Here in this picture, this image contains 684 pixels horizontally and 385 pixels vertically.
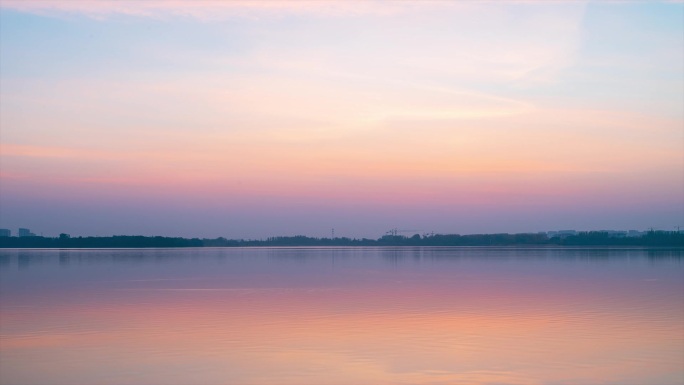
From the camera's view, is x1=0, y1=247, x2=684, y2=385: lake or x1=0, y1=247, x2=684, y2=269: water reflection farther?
x1=0, y1=247, x2=684, y2=269: water reflection

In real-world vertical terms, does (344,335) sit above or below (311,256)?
below

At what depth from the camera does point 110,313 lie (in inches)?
641

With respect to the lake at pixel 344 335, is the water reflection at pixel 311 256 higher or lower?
higher

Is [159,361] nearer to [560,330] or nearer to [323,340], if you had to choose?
[323,340]

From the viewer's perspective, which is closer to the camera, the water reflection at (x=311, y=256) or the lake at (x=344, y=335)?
the lake at (x=344, y=335)

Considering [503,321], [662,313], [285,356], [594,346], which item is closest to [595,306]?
[662,313]

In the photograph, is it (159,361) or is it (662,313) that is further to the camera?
(662,313)

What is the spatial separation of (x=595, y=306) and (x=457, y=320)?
4330 millimetres

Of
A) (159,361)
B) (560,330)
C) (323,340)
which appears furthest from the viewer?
(560,330)

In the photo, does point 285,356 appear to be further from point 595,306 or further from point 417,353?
point 595,306

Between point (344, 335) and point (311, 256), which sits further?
point (311, 256)

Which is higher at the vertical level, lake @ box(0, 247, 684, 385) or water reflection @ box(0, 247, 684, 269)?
water reflection @ box(0, 247, 684, 269)

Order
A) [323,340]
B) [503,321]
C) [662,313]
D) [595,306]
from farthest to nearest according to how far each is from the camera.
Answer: [595,306] < [662,313] < [503,321] < [323,340]

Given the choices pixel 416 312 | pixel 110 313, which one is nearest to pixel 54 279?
pixel 110 313
